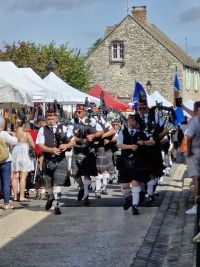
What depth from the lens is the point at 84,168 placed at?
1411 centimetres


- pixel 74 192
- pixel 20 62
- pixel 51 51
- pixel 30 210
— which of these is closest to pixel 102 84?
pixel 51 51

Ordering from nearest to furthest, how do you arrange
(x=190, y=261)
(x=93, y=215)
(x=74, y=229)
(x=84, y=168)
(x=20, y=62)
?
(x=190, y=261) → (x=74, y=229) → (x=93, y=215) → (x=84, y=168) → (x=20, y=62)

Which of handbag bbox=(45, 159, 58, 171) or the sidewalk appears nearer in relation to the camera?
the sidewalk

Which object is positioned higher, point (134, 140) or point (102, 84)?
point (102, 84)

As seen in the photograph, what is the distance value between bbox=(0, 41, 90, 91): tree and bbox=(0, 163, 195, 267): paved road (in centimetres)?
3187

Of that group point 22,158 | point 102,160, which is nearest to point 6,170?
point 22,158

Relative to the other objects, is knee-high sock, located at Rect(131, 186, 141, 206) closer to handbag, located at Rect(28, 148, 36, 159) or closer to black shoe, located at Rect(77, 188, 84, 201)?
black shoe, located at Rect(77, 188, 84, 201)

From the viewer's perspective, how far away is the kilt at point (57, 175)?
12391 mm

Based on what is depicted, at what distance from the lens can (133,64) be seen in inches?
2327

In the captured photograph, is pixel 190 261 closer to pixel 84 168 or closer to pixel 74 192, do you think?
pixel 84 168

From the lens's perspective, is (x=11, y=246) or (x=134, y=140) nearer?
(x=11, y=246)

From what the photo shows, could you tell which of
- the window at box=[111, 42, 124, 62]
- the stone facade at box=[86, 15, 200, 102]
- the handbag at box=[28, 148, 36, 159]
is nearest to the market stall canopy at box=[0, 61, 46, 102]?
the handbag at box=[28, 148, 36, 159]

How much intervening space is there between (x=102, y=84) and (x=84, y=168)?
150ft

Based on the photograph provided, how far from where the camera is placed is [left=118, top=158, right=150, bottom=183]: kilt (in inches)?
494
